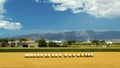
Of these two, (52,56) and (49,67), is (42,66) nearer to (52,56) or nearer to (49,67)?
(49,67)

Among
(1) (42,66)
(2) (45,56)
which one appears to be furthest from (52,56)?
(1) (42,66)

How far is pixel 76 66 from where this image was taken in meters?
31.9

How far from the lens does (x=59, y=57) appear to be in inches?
1657

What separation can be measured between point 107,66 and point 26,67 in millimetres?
8117

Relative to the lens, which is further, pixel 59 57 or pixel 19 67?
pixel 59 57

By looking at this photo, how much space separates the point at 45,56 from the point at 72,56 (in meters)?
3.56

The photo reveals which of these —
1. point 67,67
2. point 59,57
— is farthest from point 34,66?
point 59,57

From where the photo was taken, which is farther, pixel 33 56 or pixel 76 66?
pixel 33 56

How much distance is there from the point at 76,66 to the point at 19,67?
561 centimetres

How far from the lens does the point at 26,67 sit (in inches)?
1243

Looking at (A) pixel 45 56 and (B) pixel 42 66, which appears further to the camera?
(A) pixel 45 56

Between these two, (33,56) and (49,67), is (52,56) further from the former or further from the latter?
(49,67)

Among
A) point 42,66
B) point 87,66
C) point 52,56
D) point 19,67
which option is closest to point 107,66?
point 87,66

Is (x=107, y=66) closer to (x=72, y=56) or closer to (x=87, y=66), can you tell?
(x=87, y=66)
